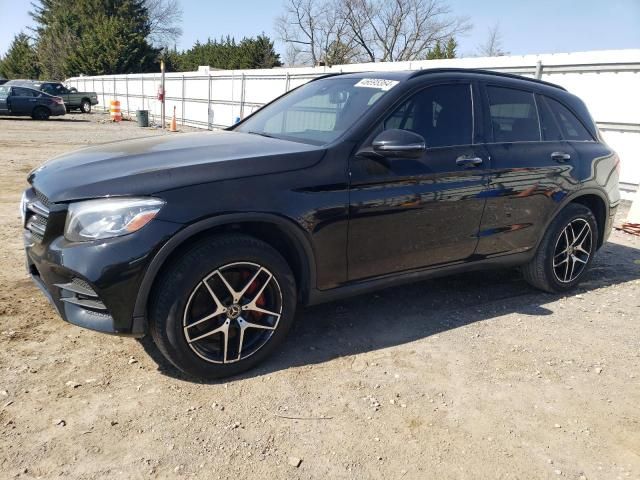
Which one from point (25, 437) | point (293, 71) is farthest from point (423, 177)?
point (293, 71)

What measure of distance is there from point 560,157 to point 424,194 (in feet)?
5.11

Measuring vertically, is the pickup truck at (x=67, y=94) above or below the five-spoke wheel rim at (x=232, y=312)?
below

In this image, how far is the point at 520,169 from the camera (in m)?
4.17

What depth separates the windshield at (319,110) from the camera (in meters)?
3.60

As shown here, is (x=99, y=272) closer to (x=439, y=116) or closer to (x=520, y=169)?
(x=439, y=116)

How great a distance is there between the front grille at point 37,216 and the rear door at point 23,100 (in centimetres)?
2372

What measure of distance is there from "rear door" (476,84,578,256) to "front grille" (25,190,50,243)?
9.52ft

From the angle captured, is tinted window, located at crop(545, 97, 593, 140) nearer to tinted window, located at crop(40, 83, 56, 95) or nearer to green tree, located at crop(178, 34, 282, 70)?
tinted window, located at crop(40, 83, 56, 95)

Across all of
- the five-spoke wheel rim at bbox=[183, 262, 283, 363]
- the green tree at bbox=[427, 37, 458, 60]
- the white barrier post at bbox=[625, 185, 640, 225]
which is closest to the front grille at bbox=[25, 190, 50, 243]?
the five-spoke wheel rim at bbox=[183, 262, 283, 363]

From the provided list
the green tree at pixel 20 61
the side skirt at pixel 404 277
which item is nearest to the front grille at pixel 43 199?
the side skirt at pixel 404 277

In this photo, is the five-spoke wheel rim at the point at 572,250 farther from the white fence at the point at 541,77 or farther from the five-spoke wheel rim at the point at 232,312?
the white fence at the point at 541,77

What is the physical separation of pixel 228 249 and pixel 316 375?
0.95 m

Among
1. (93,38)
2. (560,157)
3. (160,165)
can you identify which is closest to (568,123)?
(560,157)

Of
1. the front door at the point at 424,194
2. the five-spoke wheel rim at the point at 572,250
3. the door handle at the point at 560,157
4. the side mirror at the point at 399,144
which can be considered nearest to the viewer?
the side mirror at the point at 399,144
